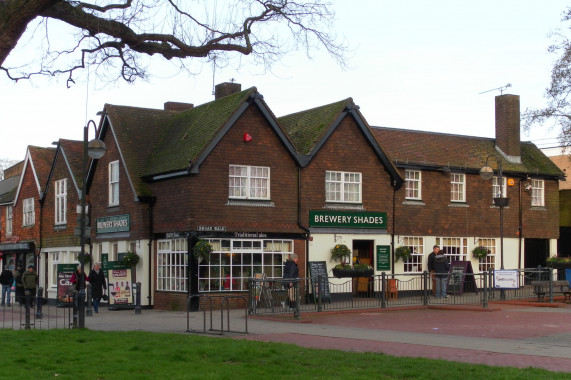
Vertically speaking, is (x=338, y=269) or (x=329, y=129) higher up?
(x=329, y=129)

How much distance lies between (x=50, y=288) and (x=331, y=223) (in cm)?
1546

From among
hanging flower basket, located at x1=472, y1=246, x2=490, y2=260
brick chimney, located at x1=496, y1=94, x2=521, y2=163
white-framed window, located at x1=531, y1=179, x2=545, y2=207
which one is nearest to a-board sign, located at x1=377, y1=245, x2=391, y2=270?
hanging flower basket, located at x1=472, y1=246, x2=490, y2=260

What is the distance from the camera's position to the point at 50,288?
39.2 metres

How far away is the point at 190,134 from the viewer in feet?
102

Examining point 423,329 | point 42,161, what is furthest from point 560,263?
point 42,161

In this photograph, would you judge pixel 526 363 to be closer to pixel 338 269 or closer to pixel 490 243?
pixel 338 269

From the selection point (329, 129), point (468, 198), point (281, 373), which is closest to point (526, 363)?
point (281, 373)

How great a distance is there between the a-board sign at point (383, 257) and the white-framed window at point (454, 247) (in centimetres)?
335

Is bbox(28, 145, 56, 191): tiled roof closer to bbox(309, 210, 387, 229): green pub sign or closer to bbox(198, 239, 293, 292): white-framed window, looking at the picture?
bbox(198, 239, 293, 292): white-framed window

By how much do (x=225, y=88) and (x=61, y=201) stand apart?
9.94m

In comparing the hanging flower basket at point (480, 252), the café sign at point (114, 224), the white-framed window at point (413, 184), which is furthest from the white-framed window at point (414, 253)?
the café sign at point (114, 224)

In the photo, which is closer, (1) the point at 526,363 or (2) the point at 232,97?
(1) the point at 526,363

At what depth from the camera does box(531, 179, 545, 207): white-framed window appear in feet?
128

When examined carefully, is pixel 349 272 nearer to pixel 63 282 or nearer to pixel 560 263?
pixel 560 263
